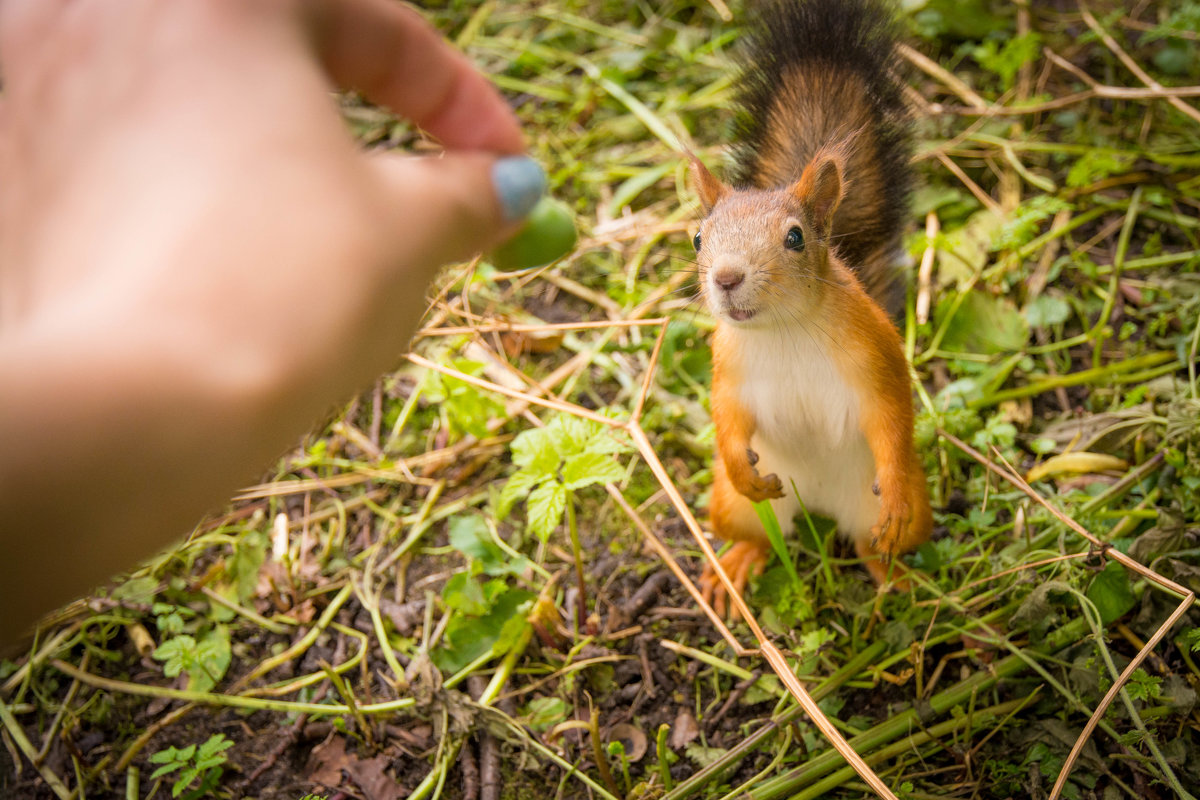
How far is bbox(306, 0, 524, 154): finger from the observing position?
0.76m

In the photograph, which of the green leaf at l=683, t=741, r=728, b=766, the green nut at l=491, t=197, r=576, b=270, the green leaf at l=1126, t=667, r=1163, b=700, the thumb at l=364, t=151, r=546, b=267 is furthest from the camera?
the green leaf at l=683, t=741, r=728, b=766

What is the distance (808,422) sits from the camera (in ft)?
5.25

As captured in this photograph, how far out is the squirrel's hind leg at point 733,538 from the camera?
1.78m

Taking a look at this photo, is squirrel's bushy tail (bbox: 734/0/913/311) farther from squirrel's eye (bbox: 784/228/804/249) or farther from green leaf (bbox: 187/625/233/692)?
green leaf (bbox: 187/625/233/692)

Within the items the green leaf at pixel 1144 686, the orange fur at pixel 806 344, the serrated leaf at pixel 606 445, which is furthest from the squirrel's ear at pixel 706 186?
the green leaf at pixel 1144 686

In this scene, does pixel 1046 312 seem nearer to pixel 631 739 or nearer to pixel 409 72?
pixel 631 739

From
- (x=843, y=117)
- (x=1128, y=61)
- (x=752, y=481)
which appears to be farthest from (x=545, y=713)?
(x=1128, y=61)

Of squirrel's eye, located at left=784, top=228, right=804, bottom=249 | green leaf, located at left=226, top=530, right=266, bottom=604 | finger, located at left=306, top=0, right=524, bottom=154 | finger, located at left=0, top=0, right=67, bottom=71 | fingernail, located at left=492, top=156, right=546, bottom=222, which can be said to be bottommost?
green leaf, located at left=226, top=530, right=266, bottom=604

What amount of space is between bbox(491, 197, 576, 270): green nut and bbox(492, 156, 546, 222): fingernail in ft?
0.62

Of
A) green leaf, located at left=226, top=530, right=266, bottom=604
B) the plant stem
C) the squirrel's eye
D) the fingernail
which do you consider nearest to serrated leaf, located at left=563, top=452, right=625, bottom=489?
the plant stem

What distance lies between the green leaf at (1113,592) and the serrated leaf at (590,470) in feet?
2.83

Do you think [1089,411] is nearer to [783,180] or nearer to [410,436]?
[783,180]

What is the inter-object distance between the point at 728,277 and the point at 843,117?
62cm

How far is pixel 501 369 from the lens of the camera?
7.48 ft
